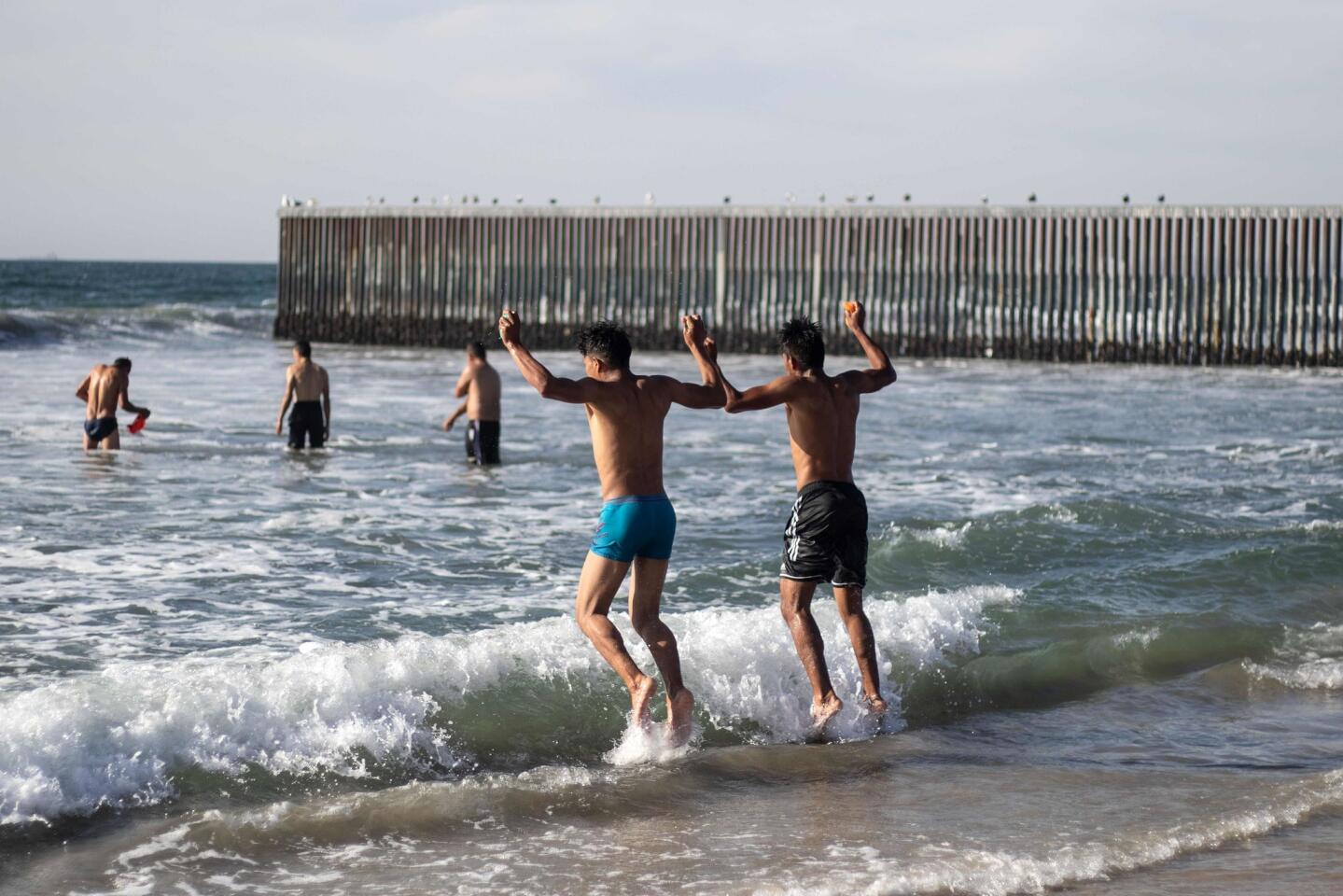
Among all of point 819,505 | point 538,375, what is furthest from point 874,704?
point 538,375

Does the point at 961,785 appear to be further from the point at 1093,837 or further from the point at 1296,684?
the point at 1296,684

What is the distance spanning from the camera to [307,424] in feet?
53.1

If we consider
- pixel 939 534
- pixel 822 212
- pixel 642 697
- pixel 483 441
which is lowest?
pixel 642 697

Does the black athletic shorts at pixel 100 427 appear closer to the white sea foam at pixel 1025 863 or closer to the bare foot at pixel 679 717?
the bare foot at pixel 679 717

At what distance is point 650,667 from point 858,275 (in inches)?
885

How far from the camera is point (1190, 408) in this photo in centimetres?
2105

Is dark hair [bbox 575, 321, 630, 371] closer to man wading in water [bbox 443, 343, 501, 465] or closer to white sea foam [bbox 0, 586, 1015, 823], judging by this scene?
white sea foam [bbox 0, 586, 1015, 823]

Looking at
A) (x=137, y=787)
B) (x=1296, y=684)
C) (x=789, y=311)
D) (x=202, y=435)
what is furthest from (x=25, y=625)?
(x=789, y=311)

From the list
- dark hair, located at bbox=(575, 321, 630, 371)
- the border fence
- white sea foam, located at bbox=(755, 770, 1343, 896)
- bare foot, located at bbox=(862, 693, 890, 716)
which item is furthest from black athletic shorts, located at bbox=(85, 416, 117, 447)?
the border fence

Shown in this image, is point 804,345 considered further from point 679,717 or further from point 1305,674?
point 1305,674

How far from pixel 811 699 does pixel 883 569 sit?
11.0 ft

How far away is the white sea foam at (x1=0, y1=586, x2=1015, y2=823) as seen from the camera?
611 cm

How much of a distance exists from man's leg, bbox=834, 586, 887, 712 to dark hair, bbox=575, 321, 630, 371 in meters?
1.45

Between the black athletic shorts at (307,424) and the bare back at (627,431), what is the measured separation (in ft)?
33.6
